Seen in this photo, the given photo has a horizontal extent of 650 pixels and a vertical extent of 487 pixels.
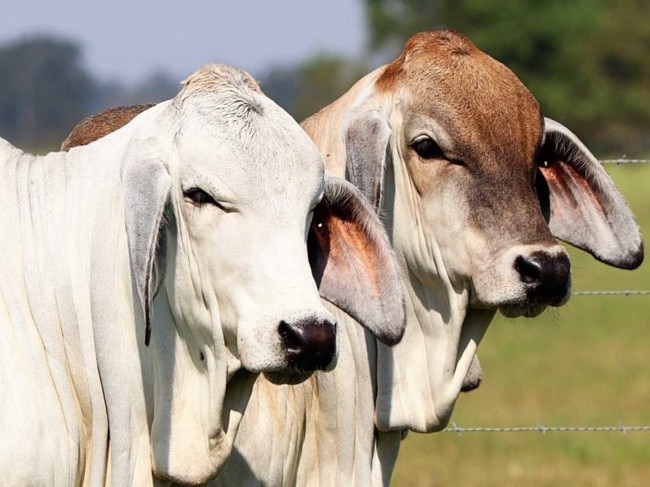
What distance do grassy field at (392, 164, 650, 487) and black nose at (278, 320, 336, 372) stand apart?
1.85 m

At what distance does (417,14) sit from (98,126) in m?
71.6

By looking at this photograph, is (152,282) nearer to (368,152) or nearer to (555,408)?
(368,152)

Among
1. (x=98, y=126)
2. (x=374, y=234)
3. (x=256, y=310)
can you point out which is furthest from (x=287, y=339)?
(x=98, y=126)

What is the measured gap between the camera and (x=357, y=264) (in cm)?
583

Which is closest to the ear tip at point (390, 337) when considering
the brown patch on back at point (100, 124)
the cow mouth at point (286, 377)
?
the cow mouth at point (286, 377)

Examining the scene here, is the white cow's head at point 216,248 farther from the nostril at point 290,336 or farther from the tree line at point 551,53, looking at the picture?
the tree line at point 551,53

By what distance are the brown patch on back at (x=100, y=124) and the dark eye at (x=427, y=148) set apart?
5.00 feet

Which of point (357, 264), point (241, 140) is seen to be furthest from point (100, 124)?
point (241, 140)

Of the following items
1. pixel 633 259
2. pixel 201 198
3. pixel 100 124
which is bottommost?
pixel 633 259

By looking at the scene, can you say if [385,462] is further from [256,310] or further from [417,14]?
[417,14]

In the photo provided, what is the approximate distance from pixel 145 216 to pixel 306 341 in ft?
2.23

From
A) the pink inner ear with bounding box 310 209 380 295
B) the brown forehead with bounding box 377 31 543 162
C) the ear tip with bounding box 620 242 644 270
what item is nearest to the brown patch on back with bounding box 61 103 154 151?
the brown forehead with bounding box 377 31 543 162

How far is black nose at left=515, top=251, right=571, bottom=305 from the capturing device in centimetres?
593

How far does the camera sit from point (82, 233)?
5.52 meters
